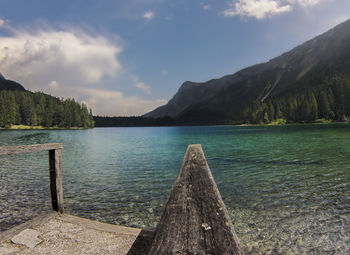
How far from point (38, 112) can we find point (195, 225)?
205m

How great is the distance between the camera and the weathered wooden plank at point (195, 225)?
139 cm

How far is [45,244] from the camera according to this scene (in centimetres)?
550

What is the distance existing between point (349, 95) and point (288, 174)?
165 m

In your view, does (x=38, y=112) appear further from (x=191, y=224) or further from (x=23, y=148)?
(x=191, y=224)

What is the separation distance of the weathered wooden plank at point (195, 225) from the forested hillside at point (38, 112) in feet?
615

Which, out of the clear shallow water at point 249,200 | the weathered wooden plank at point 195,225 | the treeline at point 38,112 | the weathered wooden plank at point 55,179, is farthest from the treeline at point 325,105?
the treeline at point 38,112

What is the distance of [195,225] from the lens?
1.70 meters

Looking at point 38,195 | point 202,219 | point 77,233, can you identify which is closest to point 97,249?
point 77,233

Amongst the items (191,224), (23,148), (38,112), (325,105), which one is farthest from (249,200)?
(38,112)

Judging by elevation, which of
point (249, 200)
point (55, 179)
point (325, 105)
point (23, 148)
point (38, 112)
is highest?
point (38, 112)

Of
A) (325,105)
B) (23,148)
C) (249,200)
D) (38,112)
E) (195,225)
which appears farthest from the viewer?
(38,112)

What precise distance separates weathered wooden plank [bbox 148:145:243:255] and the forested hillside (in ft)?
615

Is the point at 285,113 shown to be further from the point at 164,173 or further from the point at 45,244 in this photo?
the point at 45,244

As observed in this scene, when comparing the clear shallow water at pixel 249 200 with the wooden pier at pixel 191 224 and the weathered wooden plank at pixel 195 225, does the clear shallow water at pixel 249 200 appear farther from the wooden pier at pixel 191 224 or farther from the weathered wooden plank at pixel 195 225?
the weathered wooden plank at pixel 195 225
